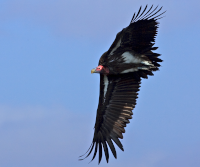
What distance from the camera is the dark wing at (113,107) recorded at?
20.0 m

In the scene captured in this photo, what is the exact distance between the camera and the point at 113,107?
20625mm

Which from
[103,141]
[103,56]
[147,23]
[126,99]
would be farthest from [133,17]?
[103,141]

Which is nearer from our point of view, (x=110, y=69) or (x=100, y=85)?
(x=110, y=69)

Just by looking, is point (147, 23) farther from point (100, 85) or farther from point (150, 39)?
point (100, 85)

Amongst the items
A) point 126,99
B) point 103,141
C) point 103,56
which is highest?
point 103,56

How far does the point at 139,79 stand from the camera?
2003cm

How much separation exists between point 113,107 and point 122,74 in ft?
4.96

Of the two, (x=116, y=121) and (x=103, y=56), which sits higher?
(x=103, y=56)

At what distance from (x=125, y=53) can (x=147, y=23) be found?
1.61m

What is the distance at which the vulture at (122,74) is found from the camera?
1850 centimetres

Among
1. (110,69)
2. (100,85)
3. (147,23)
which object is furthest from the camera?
(100,85)

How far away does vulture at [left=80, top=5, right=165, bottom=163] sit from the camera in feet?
60.7

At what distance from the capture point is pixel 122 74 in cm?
2028

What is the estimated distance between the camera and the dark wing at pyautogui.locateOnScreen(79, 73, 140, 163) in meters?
20.0
